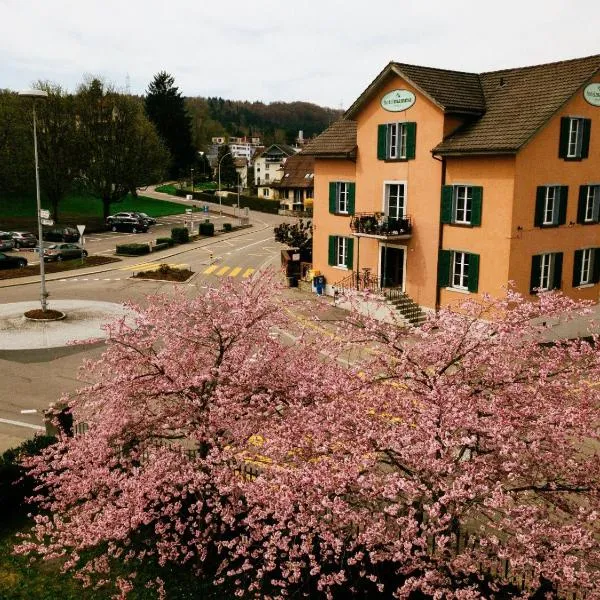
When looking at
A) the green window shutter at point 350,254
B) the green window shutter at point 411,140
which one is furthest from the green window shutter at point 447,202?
the green window shutter at point 350,254

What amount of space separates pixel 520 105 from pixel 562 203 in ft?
14.6

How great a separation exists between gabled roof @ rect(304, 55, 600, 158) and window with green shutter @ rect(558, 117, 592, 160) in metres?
1.26

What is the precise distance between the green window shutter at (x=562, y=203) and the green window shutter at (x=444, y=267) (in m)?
4.73

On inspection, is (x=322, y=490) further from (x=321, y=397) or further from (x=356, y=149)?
(x=356, y=149)

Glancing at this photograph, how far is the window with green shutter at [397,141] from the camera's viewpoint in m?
28.9

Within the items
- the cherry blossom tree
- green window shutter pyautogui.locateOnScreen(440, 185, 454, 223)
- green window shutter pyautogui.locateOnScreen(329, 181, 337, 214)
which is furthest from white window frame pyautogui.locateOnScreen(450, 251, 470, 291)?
the cherry blossom tree

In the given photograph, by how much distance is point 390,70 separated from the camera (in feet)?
95.8

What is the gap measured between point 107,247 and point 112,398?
147 feet

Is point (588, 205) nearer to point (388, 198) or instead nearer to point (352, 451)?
point (388, 198)

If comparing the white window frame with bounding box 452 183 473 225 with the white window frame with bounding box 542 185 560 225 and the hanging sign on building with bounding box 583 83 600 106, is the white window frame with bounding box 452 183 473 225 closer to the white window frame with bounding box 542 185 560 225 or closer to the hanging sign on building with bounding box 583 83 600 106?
the white window frame with bounding box 542 185 560 225

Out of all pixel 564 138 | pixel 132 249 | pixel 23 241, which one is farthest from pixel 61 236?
pixel 564 138

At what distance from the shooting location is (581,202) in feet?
91.8

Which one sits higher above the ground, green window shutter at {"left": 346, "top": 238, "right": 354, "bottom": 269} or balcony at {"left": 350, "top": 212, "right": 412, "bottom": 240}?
balcony at {"left": 350, "top": 212, "right": 412, "bottom": 240}

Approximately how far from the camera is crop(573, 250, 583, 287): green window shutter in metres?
28.2
